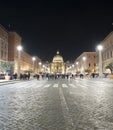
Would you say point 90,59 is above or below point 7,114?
above

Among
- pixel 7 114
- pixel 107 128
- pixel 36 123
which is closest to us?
pixel 107 128

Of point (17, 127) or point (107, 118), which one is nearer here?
point (17, 127)

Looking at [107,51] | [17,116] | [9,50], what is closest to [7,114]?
[17,116]

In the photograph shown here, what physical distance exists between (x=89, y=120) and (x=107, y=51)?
8299 cm

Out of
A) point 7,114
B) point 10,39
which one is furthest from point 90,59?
point 7,114

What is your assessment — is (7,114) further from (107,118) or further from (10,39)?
(10,39)

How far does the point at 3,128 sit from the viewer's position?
20.5 feet

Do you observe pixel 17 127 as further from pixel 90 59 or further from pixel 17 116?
pixel 90 59

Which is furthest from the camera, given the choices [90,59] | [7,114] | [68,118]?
[90,59]

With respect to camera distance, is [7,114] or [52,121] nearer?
[52,121]

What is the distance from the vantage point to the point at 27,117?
7.80 meters

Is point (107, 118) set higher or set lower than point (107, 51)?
lower

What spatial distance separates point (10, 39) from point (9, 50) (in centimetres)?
401

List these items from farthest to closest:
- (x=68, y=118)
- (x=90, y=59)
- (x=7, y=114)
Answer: (x=90, y=59) → (x=7, y=114) → (x=68, y=118)
